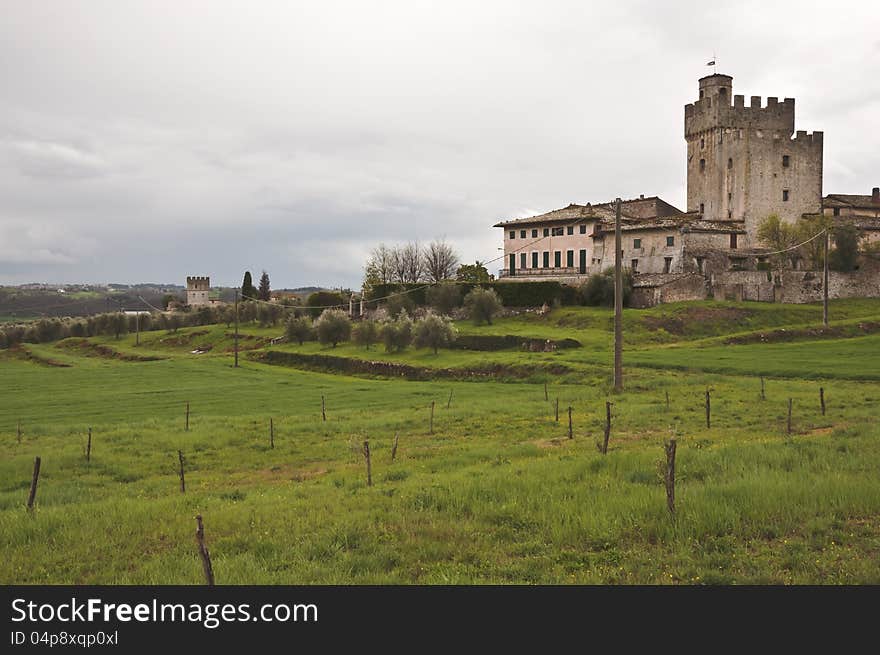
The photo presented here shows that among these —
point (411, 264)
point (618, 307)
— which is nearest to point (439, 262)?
point (411, 264)

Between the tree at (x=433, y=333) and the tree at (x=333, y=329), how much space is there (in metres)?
13.9

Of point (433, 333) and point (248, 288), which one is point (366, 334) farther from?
point (248, 288)

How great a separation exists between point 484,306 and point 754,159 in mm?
34521

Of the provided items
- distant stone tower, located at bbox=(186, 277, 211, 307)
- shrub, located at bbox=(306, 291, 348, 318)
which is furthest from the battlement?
shrub, located at bbox=(306, 291, 348, 318)

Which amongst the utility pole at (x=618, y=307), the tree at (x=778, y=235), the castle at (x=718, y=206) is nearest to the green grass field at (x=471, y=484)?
the utility pole at (x=618, y=307)

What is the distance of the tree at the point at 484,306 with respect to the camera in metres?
74.9

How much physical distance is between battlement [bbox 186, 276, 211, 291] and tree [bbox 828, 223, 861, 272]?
478 ft

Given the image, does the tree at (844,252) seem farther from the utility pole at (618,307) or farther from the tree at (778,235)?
the utility pole at (618,307)

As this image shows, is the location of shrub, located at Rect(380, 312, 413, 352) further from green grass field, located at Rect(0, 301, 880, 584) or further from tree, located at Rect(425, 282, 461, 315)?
green grass field, located at Rect(0, 301, 880, 584)

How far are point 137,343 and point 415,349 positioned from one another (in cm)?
5167

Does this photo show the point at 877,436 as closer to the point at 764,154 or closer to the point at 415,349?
the point at 415,349

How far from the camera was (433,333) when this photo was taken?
64000 mm

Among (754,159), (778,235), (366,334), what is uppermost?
(754,159)

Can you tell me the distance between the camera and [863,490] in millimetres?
13797
